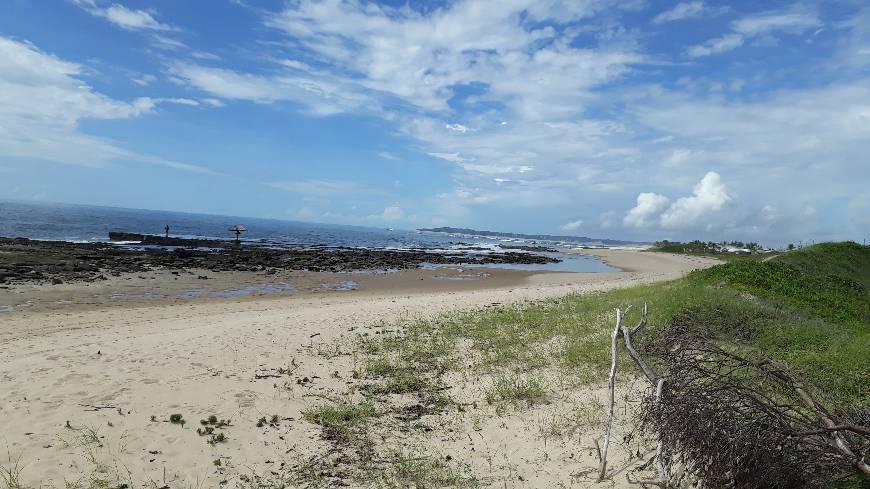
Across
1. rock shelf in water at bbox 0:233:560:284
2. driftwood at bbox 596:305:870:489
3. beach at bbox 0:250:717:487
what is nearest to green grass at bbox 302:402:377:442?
beach at bbox 0:250:717:487

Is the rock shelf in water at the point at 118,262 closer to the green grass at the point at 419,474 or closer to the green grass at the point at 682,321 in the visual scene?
the green grass at the point at 682,321

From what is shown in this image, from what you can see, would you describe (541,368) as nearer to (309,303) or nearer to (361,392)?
(361,392)

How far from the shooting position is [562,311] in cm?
1692

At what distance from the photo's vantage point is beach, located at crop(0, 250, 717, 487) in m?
6.22

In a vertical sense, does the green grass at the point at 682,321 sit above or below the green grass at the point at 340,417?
above

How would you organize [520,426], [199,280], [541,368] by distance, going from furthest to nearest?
[199,280] < [541,368] < [520,426]

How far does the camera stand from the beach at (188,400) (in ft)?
20.4

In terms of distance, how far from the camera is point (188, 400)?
828 cm

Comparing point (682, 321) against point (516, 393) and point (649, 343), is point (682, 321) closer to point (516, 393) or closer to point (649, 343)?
point (516, 393)

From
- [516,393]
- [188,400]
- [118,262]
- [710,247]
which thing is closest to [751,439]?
[516,393]

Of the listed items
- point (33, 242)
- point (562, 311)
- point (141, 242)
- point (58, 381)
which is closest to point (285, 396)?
point (58, 381)

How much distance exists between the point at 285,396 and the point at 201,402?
1372mm

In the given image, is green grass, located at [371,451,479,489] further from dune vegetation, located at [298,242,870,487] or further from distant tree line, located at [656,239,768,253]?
distant tree line, located at [656,239,768,253]

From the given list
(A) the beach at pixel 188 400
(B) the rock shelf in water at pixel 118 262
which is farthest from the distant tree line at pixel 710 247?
(A) the beach at pixel 188 400
